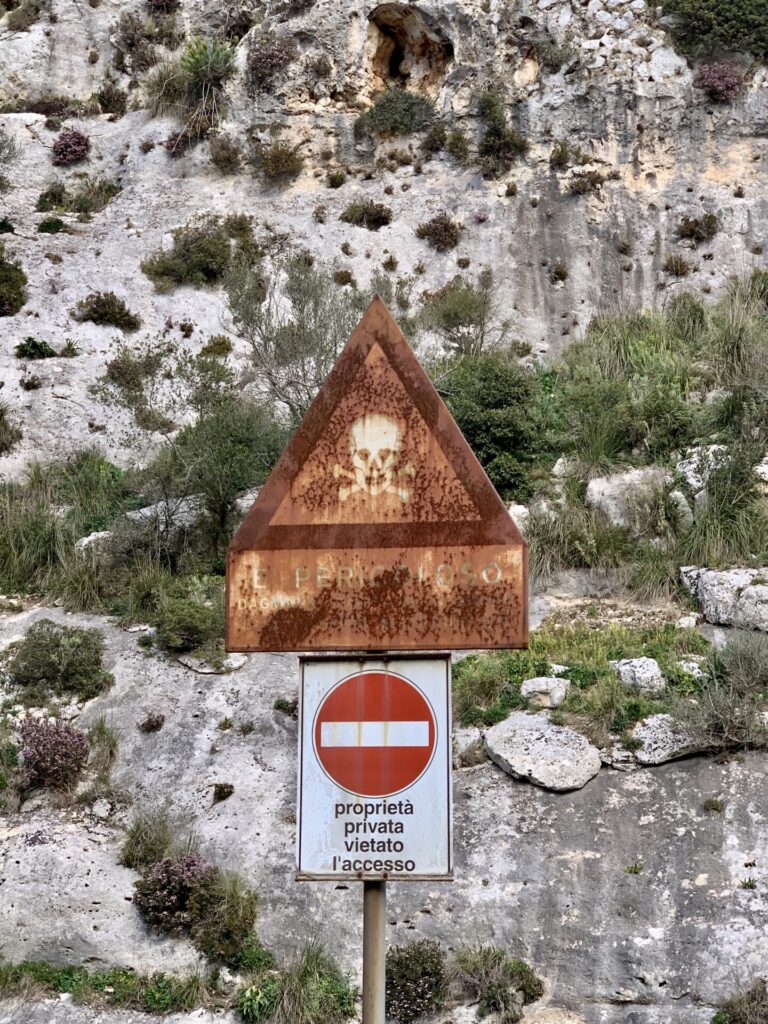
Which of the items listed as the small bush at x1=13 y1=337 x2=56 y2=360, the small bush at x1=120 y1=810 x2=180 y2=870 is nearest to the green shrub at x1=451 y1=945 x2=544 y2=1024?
Result: the small bush at x1=120 y1=810 x2=180 y2=870

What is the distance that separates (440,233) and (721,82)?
7867 mm

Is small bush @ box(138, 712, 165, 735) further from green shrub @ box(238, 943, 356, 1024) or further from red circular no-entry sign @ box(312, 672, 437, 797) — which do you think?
red circular no-entry sign @ box(312, 672, 437, 797)

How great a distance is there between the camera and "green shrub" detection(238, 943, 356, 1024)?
9172 millimetres

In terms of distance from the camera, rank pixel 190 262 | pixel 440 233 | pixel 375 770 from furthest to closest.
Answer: pixel 440 233, pixel 190 262, pixel 375 770

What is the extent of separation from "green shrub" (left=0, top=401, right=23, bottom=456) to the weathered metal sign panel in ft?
58.6

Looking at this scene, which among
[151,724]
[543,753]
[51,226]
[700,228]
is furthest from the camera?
[51,226]

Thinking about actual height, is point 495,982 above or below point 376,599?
below

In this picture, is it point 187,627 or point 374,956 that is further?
point 187,627

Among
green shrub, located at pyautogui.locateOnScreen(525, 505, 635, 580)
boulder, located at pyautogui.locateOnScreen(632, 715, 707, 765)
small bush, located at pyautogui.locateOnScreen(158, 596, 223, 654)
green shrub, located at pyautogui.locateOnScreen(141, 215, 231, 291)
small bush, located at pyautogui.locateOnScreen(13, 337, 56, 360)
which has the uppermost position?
green shrub, located at pyautogui.locateOnScreen(141, 215, 231, 291)

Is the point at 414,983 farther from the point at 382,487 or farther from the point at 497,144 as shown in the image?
the point at 497,144

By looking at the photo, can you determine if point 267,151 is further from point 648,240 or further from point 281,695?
point 281,695

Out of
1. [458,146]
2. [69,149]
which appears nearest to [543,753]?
[458,146]

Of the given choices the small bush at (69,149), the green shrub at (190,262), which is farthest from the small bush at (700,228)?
the small bush at (69,149)

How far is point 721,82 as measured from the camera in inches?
1019
